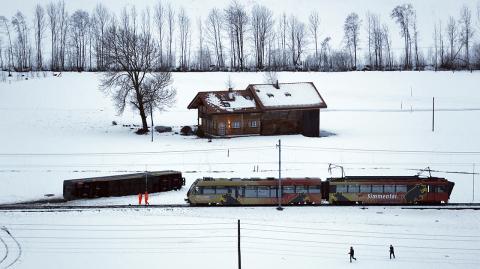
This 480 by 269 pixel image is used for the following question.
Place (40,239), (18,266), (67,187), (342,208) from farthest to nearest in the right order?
(67,187) < (342,208) < (40,239) < (18,266)

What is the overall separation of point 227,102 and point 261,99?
13.3 ft

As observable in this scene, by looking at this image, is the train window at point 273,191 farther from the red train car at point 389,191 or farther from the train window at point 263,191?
the red train car at point 389,191

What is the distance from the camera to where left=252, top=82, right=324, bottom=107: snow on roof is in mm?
63075

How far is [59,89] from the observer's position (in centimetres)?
8544

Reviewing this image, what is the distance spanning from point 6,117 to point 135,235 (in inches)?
1770

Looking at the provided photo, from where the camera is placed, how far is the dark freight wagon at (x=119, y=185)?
41719 mm

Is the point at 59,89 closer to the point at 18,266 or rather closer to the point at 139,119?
the point at 139,119

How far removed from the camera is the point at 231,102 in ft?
207

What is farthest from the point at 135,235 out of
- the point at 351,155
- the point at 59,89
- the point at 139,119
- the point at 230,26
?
the point at 230,26

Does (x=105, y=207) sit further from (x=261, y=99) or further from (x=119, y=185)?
(x=261, y=99)

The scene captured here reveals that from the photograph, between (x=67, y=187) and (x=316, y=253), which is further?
(x=67, y=187)

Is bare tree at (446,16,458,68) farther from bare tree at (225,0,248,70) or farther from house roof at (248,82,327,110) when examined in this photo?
house roof at (248,82,327,110)

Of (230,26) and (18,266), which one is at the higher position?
(230,26)

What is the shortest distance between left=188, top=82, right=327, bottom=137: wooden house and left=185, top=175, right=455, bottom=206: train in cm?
2204
